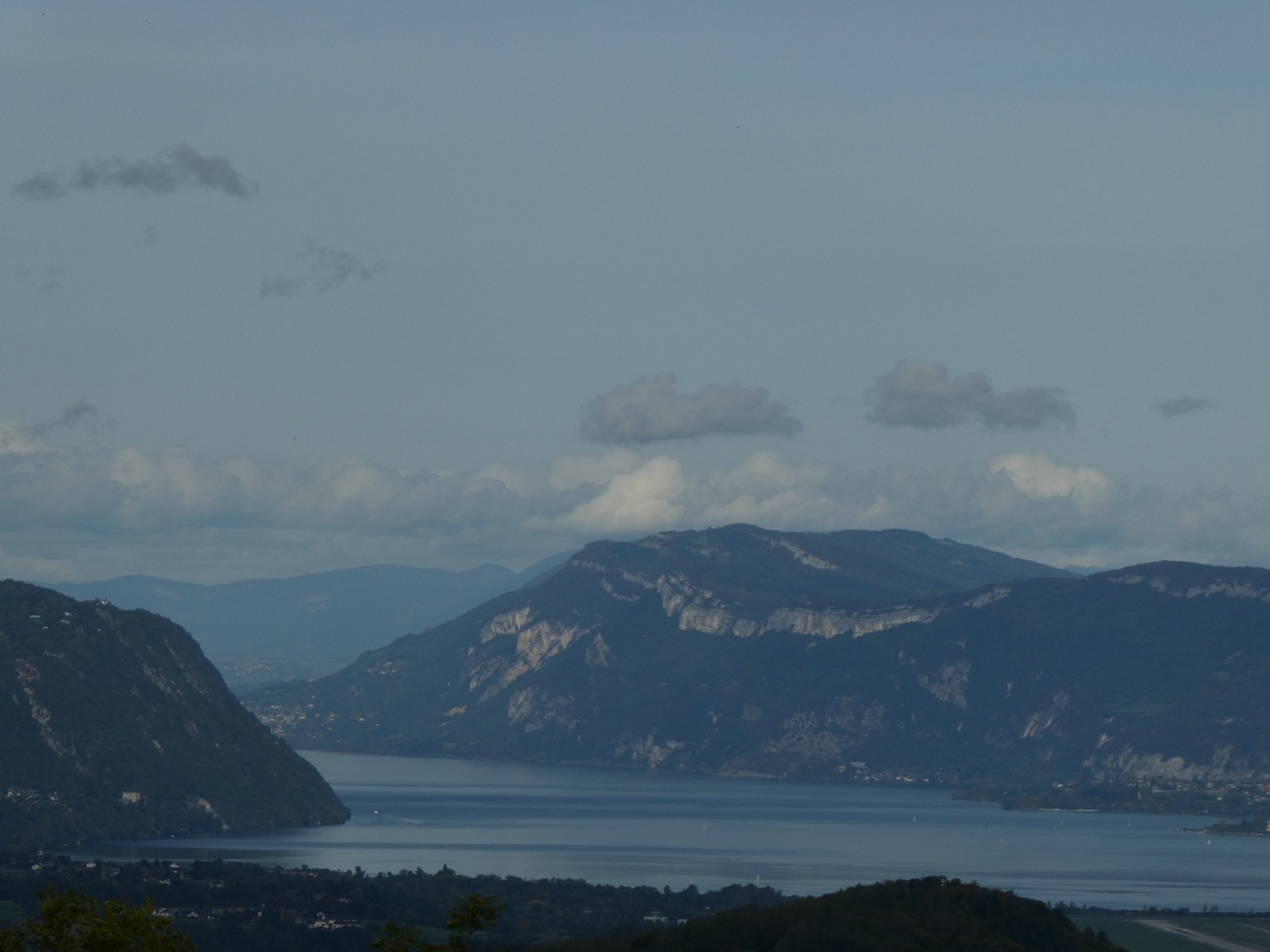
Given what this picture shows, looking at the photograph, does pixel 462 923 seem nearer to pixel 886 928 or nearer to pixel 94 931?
pixel 94 931

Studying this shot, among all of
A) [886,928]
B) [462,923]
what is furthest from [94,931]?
[886,928]

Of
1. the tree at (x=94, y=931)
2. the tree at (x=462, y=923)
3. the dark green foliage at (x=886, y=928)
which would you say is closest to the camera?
the tree at (x=94, y=931)

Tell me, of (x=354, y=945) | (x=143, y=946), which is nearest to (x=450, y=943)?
(x=143, y=946)

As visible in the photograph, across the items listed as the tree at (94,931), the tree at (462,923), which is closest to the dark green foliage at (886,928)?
the tree at (462,923)

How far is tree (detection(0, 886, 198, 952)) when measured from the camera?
199ft

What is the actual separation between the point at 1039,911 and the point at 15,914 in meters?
90.9

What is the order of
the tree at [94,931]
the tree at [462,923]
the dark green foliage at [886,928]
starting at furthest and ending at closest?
the dark green foliage at [886,928] < the tree at [462,923] < the tree at [94,931]

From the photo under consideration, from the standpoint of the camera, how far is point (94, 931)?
200 ft

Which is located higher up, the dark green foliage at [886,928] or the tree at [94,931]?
the tree at [94,931]

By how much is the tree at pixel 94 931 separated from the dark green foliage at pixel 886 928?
85205 millimetres

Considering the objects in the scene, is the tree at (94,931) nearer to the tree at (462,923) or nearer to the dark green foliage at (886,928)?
the tree at (462,923)

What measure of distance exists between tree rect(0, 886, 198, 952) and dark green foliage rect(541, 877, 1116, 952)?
85.2 meters

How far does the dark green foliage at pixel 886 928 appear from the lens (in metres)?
146

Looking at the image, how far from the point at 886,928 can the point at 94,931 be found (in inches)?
3782
